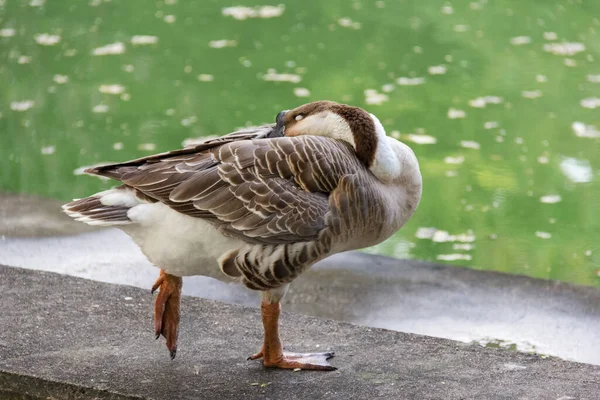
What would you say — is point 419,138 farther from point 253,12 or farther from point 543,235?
point 253,12

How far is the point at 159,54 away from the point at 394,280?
15.0 feet

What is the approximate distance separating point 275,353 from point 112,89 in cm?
491

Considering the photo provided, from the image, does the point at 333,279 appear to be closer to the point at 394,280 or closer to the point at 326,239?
the point at 394,280

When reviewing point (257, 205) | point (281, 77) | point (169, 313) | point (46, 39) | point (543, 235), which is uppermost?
point (257, 205)

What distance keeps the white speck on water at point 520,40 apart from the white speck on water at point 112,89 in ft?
12.3

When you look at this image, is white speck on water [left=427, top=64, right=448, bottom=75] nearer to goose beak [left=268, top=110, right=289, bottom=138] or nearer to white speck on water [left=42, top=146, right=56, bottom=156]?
white speck on water [left=42, top=146, right=56, bottom=156]

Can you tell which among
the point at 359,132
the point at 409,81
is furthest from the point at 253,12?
the point at 359,132

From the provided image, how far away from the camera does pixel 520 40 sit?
347 inches

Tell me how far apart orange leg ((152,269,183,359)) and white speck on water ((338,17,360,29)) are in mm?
6640

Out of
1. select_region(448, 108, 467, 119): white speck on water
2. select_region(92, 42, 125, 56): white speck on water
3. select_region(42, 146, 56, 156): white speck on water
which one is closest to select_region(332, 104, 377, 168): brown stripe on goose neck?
select_region(42, 146, 56, 156): white speck on water

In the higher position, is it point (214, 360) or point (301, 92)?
point (214, 360)

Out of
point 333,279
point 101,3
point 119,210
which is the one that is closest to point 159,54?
point 101,3

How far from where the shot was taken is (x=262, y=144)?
2.87 metres

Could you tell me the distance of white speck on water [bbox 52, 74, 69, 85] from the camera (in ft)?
25.0
